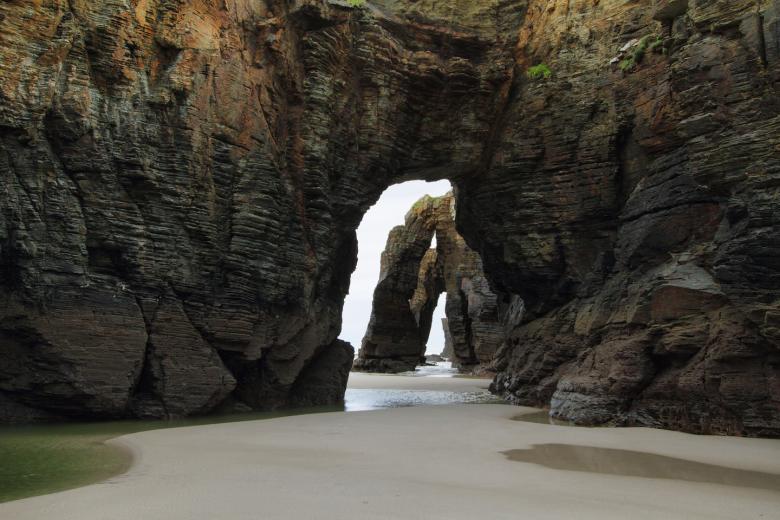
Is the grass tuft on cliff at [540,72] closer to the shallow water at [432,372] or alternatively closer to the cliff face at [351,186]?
the cliff face at [351,186]

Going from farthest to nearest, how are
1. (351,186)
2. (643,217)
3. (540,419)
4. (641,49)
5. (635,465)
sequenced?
(351,186)
(641,49)
(643,217)
(540,419)
(635,465)

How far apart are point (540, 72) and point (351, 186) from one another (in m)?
8.19

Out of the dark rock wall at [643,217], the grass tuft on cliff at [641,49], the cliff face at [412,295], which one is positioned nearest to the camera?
the dark rock wall at [643,217]

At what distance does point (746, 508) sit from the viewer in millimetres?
6082

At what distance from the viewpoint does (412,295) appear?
46219mm

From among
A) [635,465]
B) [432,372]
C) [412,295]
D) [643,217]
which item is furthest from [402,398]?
[412,295]

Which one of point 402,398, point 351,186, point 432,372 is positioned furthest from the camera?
point 432,372

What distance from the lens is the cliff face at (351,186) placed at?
40.8 feet

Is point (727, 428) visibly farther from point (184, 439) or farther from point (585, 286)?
point (184, 439)

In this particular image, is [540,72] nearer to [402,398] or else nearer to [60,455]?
[402,398]

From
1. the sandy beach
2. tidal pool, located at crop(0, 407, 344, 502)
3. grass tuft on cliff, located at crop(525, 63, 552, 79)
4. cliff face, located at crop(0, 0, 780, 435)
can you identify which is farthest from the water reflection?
grass tuft on cliff, located at crop(525, 63, 552, 79)

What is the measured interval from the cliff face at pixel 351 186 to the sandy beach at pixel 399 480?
2815 mm

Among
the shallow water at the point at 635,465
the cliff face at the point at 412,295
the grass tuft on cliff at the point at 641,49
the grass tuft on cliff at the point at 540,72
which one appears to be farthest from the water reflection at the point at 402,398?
the cliff face at the point at 412,295

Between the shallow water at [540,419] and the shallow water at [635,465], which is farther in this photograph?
the shallow water at [540,419]
